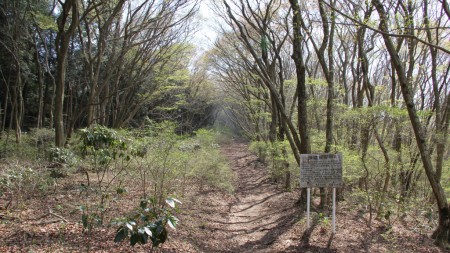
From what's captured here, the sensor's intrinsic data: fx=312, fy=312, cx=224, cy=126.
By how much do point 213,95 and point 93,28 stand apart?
18.8 m

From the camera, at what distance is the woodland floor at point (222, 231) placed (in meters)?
4.54

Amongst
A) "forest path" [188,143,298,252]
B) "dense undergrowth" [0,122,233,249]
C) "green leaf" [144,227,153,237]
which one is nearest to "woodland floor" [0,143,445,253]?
"forest path" [188,143,298,252]

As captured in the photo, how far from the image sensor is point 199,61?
25.2 m

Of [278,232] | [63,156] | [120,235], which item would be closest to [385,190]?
[278,232]

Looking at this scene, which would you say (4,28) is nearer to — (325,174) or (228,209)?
(228,209)

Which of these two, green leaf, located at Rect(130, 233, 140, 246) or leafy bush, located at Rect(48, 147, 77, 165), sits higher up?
leafy bush, located at Rect(48, 147, 77, 165)

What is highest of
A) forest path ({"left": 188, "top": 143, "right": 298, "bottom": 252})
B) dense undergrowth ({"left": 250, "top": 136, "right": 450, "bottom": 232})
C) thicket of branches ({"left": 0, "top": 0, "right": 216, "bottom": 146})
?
thicket of branches ({"left": 0, "top": 0, "right": 216, "bottom": 146})

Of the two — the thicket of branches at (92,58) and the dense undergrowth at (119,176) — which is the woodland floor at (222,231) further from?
the thicket of branches at (92,58)

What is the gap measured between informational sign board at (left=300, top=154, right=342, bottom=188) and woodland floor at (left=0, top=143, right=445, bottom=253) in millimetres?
1022

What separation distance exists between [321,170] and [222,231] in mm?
2651

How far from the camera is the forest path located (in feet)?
20.7

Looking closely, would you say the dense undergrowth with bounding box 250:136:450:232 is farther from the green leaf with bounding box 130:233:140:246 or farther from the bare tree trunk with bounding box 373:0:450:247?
the green leaf with bounding box 130:233:140:246

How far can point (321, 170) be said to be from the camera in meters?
6.27

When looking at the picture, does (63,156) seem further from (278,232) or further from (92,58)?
(92,58)
